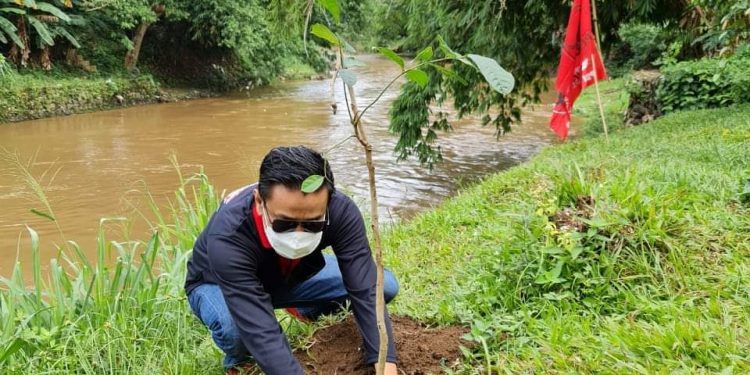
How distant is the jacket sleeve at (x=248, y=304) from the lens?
199 cm

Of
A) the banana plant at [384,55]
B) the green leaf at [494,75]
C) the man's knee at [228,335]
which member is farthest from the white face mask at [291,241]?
the green leaf at [494,75]

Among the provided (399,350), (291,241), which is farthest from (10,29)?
(399,350)

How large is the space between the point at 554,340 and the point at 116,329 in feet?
5.91

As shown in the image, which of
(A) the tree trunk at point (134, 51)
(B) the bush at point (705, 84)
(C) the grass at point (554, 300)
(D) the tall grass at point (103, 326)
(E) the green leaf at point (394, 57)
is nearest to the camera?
(E) the green leaf at point (394, 57)

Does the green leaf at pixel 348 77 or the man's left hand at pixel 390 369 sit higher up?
the green leaf at pixel 348 77

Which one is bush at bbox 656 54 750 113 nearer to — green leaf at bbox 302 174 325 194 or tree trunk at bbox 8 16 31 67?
green leaf at bbox 302 174 325 194

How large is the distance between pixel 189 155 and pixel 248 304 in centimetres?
920

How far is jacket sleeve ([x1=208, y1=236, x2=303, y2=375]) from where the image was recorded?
1.99m

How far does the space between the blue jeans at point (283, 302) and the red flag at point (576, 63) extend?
4.31 meters

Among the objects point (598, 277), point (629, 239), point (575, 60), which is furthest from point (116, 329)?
point (575, 60)

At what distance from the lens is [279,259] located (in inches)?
87.8

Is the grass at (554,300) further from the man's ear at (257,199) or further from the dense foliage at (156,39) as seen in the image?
the dense foliage at (156,39)

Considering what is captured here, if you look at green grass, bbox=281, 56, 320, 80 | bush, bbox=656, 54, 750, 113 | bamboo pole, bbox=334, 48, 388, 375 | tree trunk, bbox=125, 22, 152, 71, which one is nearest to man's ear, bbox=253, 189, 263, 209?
bamboo pole, bbox=334, 48, 388, 375

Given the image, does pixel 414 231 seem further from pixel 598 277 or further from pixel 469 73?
pixel 469 73
